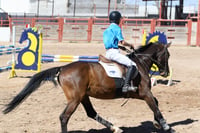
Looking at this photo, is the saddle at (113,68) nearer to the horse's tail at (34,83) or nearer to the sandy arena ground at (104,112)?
the horse's tail at (34,83)

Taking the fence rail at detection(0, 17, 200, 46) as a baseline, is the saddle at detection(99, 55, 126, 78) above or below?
below

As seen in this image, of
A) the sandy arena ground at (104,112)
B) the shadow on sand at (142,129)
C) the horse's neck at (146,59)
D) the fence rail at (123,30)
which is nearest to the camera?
the shadow on sand at (142,129)

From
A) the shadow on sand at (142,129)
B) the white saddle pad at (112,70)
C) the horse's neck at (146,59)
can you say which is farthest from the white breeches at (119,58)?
the shadow on sand at (142,129)

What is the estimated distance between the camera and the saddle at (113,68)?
670 cm

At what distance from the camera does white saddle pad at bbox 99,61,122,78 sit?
6683 mm

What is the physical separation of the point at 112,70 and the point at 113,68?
0.05m

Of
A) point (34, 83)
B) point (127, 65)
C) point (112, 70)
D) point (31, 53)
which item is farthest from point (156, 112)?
point (31, 53)

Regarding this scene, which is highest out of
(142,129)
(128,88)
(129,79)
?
(129,79)

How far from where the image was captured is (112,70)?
6.72m

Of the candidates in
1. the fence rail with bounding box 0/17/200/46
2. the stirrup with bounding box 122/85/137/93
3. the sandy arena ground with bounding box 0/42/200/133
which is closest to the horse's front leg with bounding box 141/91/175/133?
the stirrup with bounding box 122/85/137/93

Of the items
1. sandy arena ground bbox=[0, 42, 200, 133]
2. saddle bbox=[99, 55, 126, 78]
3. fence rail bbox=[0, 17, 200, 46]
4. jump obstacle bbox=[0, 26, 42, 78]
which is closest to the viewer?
saddle bbox=[99, 55, 126, 78]

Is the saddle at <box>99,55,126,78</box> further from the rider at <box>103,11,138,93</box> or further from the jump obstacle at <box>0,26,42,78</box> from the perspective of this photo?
the jump obstacle at <box>0,26,42,78</box>

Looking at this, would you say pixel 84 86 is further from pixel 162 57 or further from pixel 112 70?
pixel 162 57

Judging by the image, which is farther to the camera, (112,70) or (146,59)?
(146,59)
